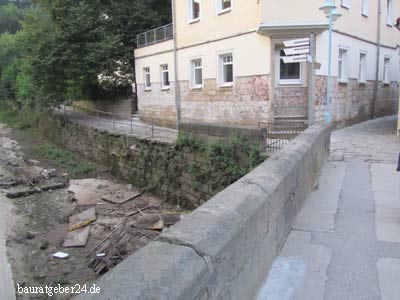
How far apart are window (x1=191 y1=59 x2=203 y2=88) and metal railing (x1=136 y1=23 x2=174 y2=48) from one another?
2465 millimetres

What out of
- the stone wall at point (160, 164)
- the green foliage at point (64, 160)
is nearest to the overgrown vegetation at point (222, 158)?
the stone wall at point (160, 164)

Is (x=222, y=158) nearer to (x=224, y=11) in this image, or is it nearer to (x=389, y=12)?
(x=224, y=11)

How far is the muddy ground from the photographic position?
8680mm

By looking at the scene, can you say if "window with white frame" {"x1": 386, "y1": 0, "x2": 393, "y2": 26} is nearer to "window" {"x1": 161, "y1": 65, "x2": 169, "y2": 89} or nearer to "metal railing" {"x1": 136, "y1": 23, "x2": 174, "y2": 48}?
"metal railing" {"x1": 136, "y1": 23, "x2": 174, "y2": 48}

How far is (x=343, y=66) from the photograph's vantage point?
16.3 metres

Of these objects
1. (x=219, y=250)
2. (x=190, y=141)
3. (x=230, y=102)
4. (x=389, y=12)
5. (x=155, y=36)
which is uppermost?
(x=389, y=12)

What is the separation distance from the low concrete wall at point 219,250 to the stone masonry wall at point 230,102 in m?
10.4

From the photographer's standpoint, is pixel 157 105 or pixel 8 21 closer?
pixel 157 105

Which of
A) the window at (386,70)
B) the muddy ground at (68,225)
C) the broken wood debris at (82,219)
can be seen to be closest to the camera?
the muddy ground at (68,225)

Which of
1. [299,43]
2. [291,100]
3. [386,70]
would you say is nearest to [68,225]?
[299,43]

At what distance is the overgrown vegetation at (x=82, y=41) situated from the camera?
2116 centimetres

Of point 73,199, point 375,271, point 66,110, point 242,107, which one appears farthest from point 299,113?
point 66,110

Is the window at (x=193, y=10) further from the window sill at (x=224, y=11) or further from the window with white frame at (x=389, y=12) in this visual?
the window with white frame at (x=389, y=12)

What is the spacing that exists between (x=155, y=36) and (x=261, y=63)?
8.61 m
